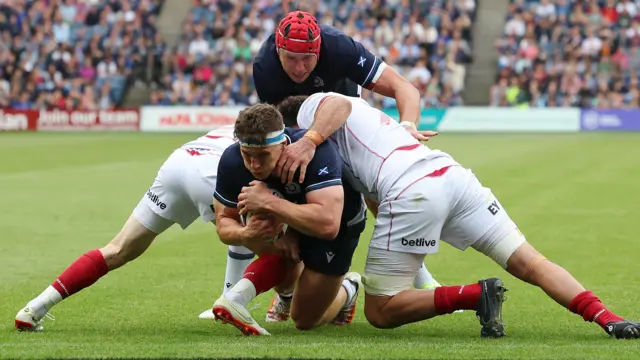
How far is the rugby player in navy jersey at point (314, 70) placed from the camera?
313 inches

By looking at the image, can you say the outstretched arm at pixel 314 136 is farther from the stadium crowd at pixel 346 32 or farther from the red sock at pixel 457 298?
the stadium crowd at pixel 346 32

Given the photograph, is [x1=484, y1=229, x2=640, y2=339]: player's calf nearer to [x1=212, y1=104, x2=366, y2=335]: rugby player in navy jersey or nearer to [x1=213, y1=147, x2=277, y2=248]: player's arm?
[x1=212, y1=104, x2=366, y2=335]: rugby player in navy jersey

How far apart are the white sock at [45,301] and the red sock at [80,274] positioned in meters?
0.04

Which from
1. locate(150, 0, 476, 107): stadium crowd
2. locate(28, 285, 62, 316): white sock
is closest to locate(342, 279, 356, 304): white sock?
locate(28, 285, 62, 316): white sock

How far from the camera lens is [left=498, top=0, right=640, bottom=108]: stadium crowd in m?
32.8

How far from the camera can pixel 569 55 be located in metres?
34.2

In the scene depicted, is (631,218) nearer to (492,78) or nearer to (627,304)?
(627,304)

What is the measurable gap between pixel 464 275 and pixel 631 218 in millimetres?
4505

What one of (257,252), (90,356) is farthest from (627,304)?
(90,356)

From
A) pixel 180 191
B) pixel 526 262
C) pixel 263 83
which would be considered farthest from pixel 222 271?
pixel 526 262

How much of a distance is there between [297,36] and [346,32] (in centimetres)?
2751

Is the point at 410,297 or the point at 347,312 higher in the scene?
the point at 410,297

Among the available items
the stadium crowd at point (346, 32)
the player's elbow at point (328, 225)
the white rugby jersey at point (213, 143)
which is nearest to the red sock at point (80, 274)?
the white rugby jersey at point (213, 143)

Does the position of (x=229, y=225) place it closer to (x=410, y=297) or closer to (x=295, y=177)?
(x=295, y=177)
